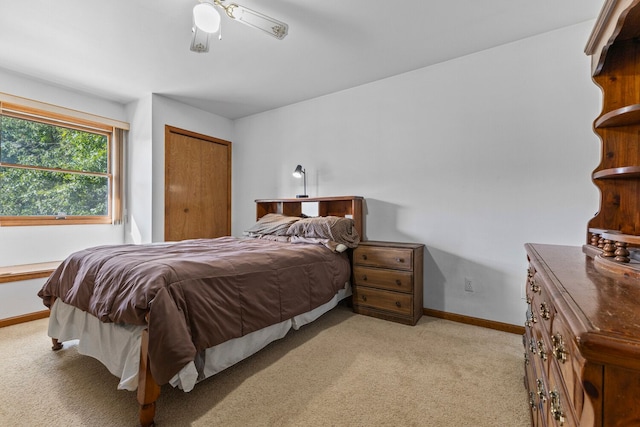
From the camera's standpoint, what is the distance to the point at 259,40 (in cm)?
240

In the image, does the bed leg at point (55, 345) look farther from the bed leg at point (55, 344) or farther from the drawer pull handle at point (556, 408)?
the drawer pull handle at point (556, 408)

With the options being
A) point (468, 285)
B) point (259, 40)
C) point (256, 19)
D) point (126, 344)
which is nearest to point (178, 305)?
point (126, 344)

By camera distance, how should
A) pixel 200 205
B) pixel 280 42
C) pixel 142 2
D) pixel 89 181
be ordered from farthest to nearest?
pixel 200 205, pixel 89 181, pixel 280 42, pixel 142 2

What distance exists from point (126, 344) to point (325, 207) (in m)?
2.30

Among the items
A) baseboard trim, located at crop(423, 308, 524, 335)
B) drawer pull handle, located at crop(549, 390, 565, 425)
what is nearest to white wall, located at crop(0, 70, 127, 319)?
baseboard trim, located at crop(423, 308, 524, 335)

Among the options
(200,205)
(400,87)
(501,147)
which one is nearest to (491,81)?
(501,147)

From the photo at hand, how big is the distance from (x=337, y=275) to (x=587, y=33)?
8.81ft

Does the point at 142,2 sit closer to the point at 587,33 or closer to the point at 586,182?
the point at 587,33

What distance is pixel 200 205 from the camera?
4027mm

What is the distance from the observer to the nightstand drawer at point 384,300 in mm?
2570

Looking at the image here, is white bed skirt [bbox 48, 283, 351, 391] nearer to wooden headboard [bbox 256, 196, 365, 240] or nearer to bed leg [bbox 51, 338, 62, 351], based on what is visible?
bed leg [bbox 51, 338, 62, 351]

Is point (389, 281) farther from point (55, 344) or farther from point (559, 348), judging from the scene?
point (55, 344)

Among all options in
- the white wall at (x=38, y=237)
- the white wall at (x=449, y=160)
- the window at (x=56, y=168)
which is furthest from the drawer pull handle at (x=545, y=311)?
the window at (x=56, y=168)

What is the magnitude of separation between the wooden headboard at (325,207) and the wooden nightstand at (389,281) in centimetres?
36
